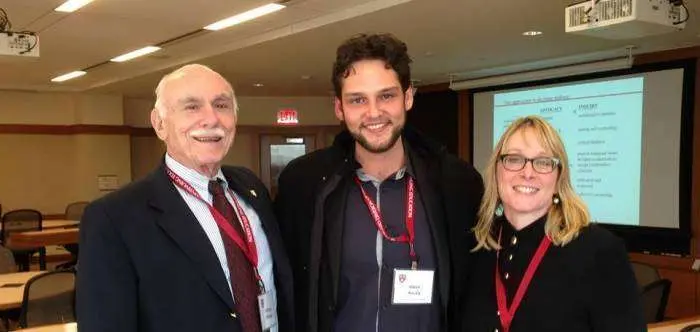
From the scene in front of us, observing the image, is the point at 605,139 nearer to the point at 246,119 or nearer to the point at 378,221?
the point at 378,221

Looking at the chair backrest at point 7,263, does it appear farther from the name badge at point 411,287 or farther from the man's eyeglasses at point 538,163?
the man's eyeglasses at point 538,163

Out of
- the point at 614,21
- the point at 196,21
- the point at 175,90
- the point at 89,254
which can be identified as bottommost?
the point at 89,254

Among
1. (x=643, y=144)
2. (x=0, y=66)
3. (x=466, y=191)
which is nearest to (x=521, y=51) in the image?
(x=643, y=144)

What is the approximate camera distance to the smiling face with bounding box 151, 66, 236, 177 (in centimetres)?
163

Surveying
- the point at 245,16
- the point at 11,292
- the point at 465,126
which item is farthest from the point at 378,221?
the point at 465,126

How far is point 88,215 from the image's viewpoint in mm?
1446

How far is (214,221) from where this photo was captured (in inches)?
64.2

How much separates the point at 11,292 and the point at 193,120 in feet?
11.2

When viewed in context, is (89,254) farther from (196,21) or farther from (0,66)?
(0,66)

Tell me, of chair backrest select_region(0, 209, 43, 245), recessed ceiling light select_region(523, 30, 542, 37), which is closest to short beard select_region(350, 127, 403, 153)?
recessed ceiling light select_region(523, 30, 542, 37)

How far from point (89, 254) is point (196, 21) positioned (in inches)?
167

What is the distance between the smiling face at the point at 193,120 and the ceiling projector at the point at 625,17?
2.83 m

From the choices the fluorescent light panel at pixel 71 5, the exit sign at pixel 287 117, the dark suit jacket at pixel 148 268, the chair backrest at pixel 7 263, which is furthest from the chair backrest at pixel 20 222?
the dark suit jacket at pixel 148 268

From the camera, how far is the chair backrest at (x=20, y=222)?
7.87 metres
